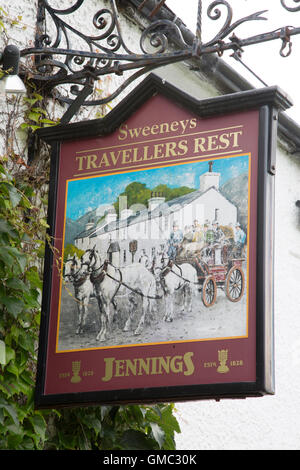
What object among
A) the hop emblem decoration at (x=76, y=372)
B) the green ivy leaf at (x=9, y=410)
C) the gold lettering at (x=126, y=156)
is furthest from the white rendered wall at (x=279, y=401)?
the gold lettering at (x=126, y=156)

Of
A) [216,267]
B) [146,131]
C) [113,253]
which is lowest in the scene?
[216,267]

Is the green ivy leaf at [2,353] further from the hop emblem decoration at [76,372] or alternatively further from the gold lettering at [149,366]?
the gold lettering at [149,366]

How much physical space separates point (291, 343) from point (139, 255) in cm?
361

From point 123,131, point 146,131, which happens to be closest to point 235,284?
point 146,131

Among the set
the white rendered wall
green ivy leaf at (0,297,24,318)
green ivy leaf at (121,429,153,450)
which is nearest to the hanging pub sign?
green ivy leaf at (0,297,24,318)

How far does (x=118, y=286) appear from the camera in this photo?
15.4ft

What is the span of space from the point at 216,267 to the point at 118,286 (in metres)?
0.56

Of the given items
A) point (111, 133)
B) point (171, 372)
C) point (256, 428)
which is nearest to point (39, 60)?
point (111, 133)

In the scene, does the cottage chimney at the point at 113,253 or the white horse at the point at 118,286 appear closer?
the white horse at the point at 118,286

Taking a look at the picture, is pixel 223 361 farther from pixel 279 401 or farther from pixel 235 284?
pixel 279 401

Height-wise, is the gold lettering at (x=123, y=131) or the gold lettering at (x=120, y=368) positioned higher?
the gold lettering at (x=123, y=131)

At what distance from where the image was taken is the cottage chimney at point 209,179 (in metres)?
4.57

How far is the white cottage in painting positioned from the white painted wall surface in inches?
62.6

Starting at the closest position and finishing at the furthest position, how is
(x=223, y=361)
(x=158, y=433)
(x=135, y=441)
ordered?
(x=223, y=361) → (x=135, y=441) → (x=158, y=433)
